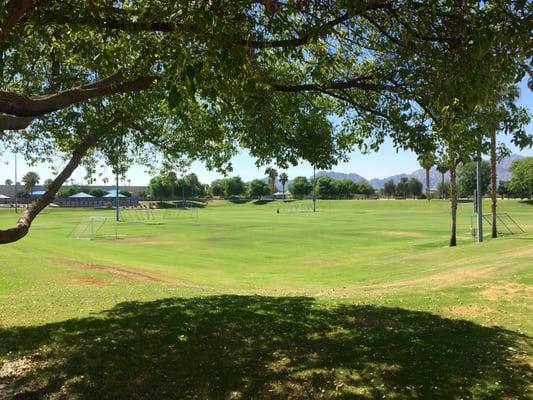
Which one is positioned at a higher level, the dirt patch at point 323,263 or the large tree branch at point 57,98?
the large tree branch at point 57,98

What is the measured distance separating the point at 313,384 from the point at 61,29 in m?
6.38

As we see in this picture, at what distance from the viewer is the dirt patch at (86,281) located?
19.9m

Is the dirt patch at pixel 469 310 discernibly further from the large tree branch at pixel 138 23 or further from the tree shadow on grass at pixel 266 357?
the large tree branch at pixel 138 23

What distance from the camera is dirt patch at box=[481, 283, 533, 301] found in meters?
13.6

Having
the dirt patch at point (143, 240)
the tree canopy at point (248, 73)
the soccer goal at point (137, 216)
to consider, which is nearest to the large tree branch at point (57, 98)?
the tree canopy at point (248, 73)

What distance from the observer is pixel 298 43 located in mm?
6980

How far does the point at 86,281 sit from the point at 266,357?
47.9ft

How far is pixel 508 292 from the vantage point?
14180 mm

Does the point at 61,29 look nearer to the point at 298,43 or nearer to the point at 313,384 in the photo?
the point at 298,43

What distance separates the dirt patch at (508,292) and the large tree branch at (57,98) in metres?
10.2

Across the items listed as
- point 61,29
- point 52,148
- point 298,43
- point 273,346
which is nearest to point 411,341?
point 273,346

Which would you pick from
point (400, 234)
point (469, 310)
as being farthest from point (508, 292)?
point (400, 234)

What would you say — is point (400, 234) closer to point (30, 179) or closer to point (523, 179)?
point (523, 179)

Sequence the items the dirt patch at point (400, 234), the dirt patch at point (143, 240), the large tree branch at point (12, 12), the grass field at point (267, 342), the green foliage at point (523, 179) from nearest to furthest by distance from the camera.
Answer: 1. the large tree branch at point (12, 12)
2. the grass field at point (267, 342)
3. the dirt patch at point (143, 240)
4. the dirt patch at point (400, 234)
5. the green foliage at point (523, 179)
